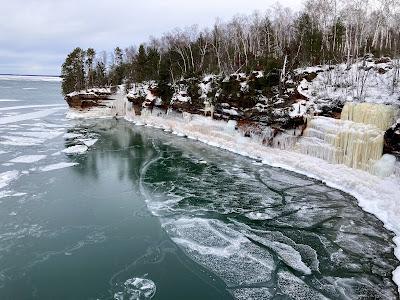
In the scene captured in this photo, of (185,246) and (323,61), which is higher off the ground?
(323,61)

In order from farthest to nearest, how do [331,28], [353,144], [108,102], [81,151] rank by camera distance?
1. [108,102]
2. [331,28]
3. [81,151]
4. [353,144]

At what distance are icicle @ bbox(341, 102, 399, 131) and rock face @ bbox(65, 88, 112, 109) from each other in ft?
120

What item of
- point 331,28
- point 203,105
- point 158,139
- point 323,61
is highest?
point 331,28

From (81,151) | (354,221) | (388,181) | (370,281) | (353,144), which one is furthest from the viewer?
(81,151)

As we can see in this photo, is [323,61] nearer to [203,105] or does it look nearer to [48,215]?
[203,105]

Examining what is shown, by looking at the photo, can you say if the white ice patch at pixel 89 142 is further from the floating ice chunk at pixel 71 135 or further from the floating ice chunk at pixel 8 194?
the floating ice chunk at pixel 8 194

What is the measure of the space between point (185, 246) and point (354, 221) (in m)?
7.26

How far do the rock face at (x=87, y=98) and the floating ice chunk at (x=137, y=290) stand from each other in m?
43.9

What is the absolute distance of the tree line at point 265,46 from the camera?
35.5 meters

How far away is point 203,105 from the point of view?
36375 mm

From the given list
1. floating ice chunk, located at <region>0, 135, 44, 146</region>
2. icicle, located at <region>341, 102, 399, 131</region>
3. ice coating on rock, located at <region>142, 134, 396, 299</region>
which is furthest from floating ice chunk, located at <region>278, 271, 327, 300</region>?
floating ice chunk, located at <region>0, 135, 44, 146</region>

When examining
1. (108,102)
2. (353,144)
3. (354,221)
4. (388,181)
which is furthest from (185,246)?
(108,102)

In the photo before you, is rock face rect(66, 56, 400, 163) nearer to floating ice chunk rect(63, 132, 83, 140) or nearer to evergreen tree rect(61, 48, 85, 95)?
floating ice chunk rect(63, 132, 83, 140)

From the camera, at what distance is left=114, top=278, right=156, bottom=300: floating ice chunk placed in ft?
32.8
